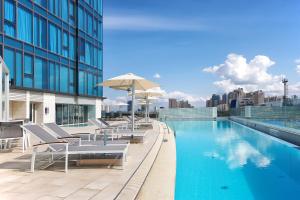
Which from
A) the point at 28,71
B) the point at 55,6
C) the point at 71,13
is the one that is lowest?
the point at 28,71

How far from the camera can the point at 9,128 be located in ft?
27.7

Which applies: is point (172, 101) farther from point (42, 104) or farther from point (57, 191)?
point (57, 191)

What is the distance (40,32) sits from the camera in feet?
64.1

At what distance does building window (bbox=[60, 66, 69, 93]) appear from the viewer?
2258cm

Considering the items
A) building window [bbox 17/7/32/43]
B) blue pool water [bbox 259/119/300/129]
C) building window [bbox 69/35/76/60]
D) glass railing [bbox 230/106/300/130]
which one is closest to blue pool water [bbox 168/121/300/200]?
blue pool water [bbox 259/119/300/129]

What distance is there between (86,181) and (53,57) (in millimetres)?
17323

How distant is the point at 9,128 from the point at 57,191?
15.1ft

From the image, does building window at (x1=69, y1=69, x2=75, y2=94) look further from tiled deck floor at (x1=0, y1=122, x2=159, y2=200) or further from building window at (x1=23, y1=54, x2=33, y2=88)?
tiled deck floor at (x1=0, y1=122, x2=159, y2=200)

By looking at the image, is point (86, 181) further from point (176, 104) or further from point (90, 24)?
point (176, 104)

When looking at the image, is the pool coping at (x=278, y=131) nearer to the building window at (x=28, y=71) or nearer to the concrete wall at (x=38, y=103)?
the concrete wall at (x=38, y=103)

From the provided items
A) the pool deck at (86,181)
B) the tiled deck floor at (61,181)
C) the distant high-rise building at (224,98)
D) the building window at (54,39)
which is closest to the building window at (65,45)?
the building window at (54,39)

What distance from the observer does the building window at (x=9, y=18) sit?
16.1 m

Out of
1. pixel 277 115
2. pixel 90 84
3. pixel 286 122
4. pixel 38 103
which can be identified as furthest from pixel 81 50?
pixel 286 122

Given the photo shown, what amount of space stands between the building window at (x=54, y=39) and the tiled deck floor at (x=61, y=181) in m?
15.3
